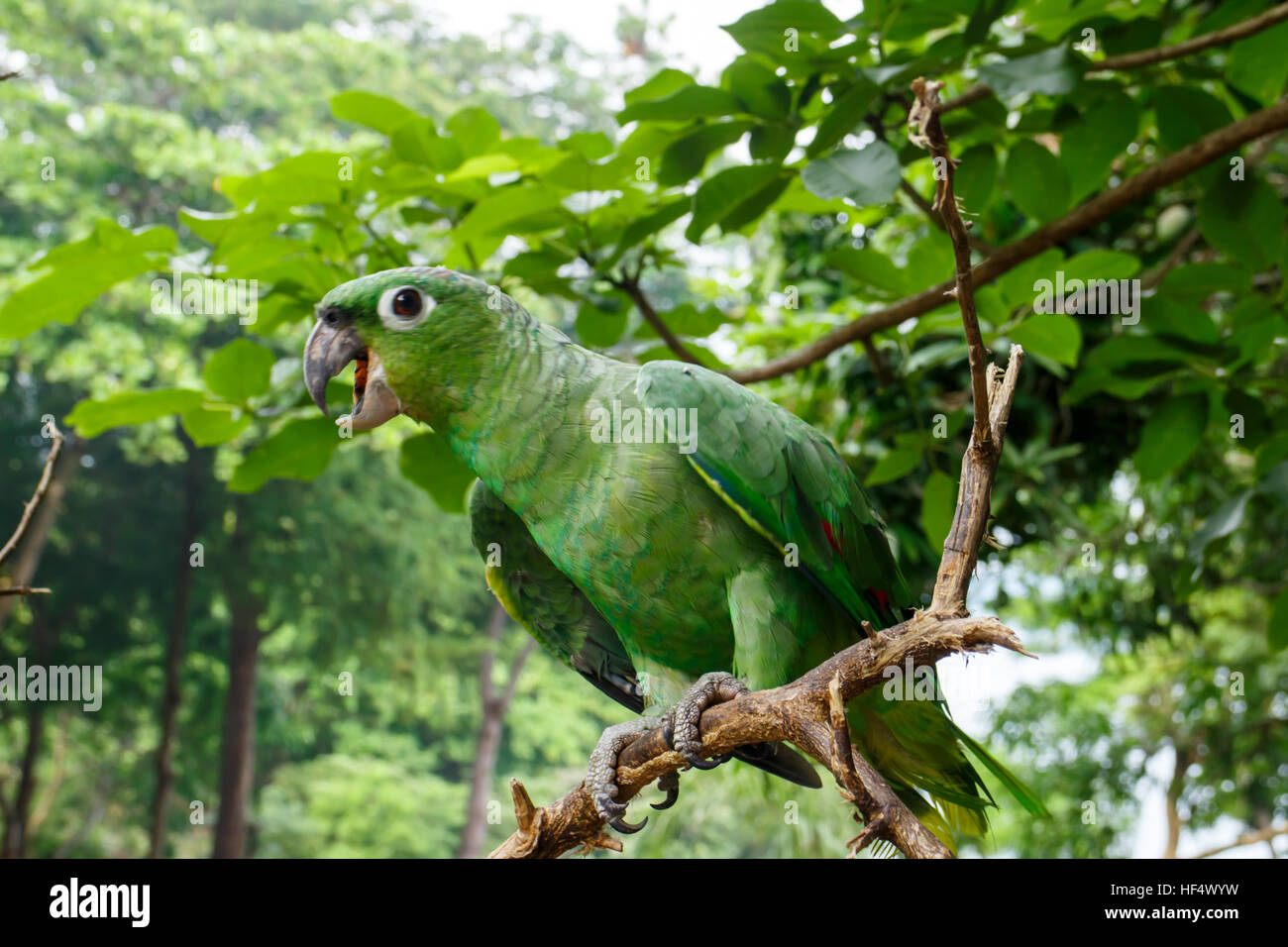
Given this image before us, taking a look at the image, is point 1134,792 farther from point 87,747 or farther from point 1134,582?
point 87,747

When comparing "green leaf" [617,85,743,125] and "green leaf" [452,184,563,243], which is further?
"green leaf" [617,85,743,125]

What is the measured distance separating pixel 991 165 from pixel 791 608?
124 centimetres

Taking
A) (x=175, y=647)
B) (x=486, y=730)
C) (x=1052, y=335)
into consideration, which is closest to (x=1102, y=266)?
(x=1052, y=335)

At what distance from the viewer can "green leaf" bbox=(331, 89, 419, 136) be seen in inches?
74.2

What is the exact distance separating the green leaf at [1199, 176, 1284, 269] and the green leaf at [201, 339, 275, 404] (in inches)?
79.7

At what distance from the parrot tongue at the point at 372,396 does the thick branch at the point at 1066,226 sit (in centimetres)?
115

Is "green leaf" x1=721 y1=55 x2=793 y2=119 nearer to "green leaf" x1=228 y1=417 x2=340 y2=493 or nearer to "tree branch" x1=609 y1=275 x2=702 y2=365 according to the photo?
"tree branch" x1=609 y1=275 x2=702 y2=365

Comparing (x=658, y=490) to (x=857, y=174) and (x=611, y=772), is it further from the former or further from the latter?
(x=857, y=174)

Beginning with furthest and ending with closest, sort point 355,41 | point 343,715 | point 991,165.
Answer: point 343,715 → point 355,41 → point 991,165

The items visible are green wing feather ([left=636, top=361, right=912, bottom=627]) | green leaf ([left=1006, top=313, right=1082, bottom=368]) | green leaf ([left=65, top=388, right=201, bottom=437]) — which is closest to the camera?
green wing feather ([left=636, top=361, right=912, bottom=627])

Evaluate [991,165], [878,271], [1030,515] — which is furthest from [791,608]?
[1030,515]

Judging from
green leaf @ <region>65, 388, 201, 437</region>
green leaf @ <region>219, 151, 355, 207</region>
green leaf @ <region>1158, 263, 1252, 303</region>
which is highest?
green leaf @ <region>219, 151, 355, 207</region>

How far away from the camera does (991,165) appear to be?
86.4 inches

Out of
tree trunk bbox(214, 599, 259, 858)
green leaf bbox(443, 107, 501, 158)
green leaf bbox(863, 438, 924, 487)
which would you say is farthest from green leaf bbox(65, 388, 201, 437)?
tree trunk bbox(214, 599, 259, 858)
